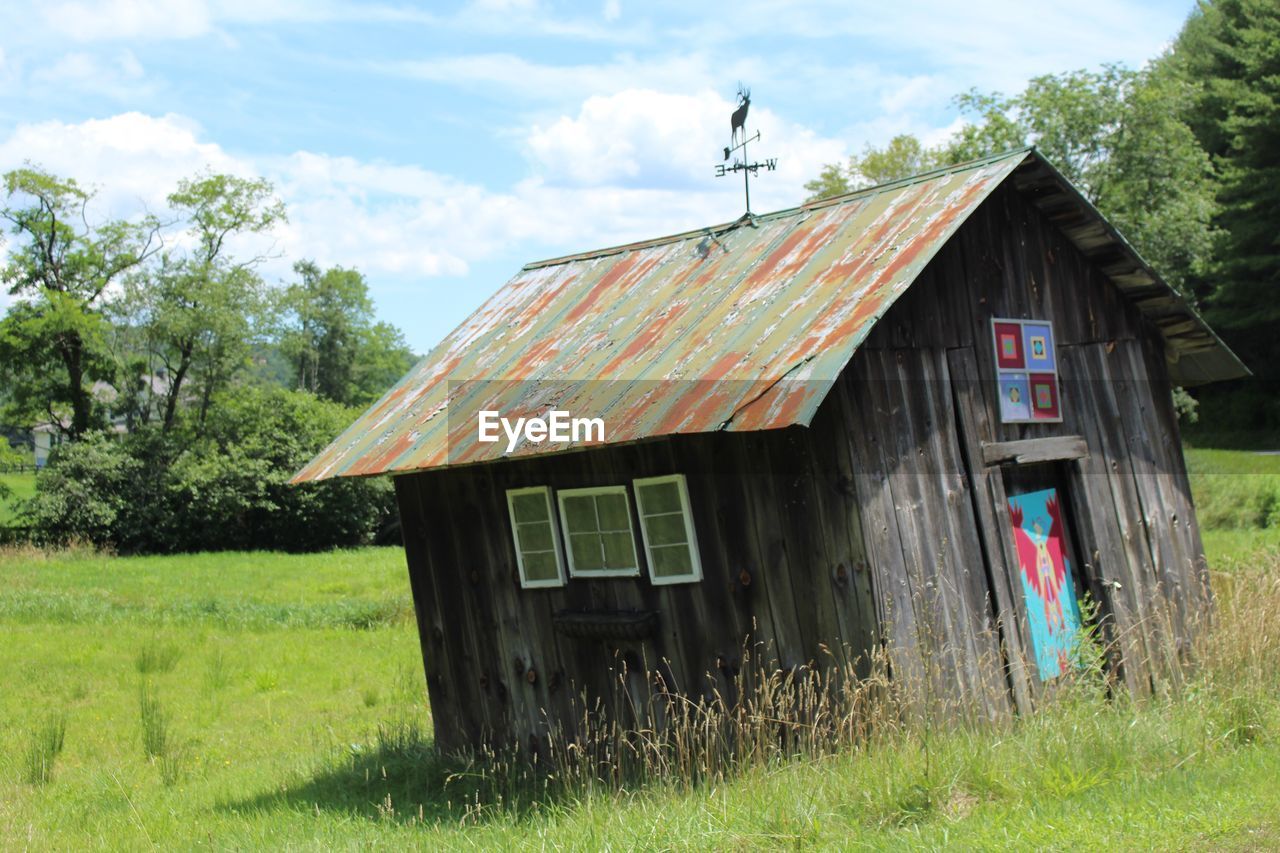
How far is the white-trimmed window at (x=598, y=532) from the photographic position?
941 cm

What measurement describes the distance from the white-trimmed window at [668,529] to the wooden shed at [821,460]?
0.02 m

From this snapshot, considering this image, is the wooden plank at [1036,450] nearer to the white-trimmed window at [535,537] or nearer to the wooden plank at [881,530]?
the wooden plank at [881,530]

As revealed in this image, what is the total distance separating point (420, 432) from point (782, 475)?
3.44 metres

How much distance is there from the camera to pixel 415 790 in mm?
10016

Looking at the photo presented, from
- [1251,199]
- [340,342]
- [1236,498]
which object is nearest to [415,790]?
[1236,498]

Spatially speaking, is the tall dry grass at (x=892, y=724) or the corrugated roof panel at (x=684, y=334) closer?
the tall dry grass at (x=892, y=724)

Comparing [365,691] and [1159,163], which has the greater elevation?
[1159,163]

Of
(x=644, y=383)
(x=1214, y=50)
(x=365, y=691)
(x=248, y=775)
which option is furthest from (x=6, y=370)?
(x=1214, y=50)

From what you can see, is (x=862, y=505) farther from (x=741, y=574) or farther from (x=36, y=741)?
(x=36, y=741)

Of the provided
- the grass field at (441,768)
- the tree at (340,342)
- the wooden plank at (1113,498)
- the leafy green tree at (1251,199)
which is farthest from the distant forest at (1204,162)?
the tree at (340,342)

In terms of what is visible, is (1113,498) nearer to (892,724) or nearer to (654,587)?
(892,724)

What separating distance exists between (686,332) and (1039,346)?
2.88 m

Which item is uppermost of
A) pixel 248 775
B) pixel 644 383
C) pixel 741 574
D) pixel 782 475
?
pixel 644 383

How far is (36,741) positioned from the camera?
1277 cm
